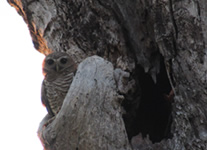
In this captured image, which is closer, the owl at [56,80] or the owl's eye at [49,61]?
the owl at [56,80]

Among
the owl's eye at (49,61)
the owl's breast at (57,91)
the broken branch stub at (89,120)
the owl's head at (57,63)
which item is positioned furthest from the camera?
the owl's eye at (49,61)

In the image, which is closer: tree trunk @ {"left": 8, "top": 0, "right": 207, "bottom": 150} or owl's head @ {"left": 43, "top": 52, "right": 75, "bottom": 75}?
tree trunk @ {"left": 8, "top": 0, "right": 207, "bottom": 150}

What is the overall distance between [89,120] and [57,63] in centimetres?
130

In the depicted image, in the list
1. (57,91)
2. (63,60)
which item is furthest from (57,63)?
(57,91)

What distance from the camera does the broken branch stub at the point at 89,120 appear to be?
2104 millimetres

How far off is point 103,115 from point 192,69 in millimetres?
739

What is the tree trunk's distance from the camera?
85.4 inches

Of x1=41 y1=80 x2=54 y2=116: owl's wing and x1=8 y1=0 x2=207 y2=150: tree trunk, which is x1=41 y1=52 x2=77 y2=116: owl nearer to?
x1=41 y1=80 x2=54 y2=116: owl's wing

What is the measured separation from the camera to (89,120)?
85.1 inches

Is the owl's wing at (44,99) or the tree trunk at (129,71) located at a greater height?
the tree trunk at (129,71)

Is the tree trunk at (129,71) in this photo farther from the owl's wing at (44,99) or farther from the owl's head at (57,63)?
the owl's wing at (44,99)

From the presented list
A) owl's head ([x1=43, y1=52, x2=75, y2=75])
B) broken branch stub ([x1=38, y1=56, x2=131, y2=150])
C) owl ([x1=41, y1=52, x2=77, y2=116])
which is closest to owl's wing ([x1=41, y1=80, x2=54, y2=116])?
owl ([x1=41, y1=52, x2=77, y2=116])

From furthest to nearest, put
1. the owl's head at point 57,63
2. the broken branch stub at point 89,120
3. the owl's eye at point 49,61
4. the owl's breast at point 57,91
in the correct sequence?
the owl's eye at point 49,61
the owl's head at point 57,63
the owl's breast at point 57,91
the broken branch stub at point 89,120

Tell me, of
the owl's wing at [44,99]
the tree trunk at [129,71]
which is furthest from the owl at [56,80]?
the tree trunk at [129,71]
